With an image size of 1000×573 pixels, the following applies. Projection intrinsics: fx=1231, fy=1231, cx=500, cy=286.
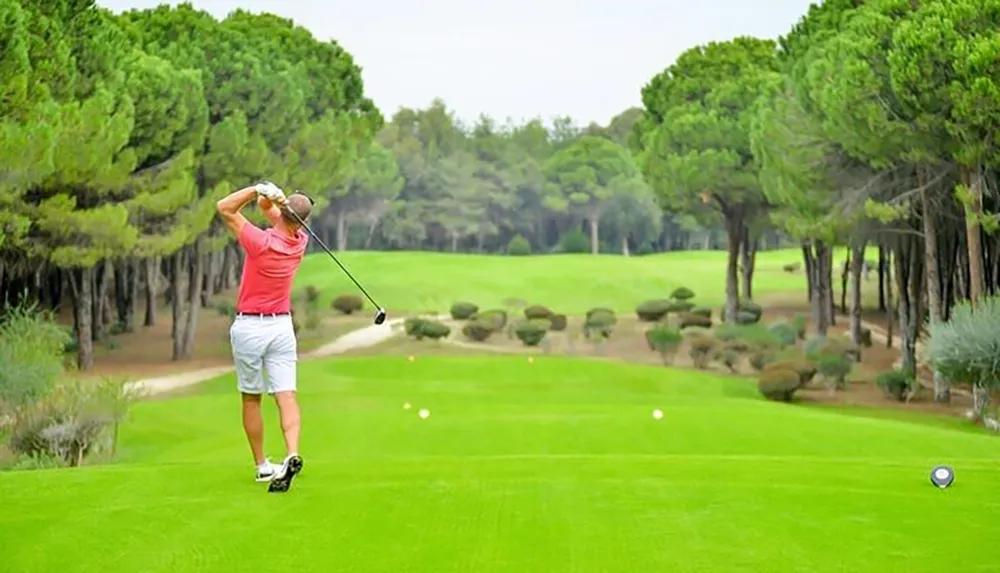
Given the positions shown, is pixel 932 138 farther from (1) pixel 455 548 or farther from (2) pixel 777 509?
(1) pixel 455 548

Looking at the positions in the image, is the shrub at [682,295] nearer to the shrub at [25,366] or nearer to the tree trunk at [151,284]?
the tree trunk at [151,284]

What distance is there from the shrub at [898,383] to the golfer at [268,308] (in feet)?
86.3

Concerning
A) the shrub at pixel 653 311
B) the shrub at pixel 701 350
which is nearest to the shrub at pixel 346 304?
the shrub at pixel 653 311

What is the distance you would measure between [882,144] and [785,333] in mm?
16985

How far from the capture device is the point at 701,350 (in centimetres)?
4294

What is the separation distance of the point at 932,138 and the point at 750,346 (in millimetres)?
15747

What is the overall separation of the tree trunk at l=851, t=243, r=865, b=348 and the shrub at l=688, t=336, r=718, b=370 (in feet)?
15.9

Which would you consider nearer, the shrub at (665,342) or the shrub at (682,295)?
the shrub at (665,342)

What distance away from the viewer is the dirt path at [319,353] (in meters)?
34.8

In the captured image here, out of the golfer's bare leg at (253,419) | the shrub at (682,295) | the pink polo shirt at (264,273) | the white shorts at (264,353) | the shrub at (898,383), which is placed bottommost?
the shrub at (898,383)

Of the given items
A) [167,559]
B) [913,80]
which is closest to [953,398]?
[913,80]

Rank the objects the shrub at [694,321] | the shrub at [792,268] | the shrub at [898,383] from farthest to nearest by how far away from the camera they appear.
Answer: the shrub at [792,268]
the shrub at [694,321]
the shrub at [898,383]

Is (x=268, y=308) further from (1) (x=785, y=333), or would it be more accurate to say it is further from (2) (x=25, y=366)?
(1) (x=785, y=333)

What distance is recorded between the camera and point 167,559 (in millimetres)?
6801
